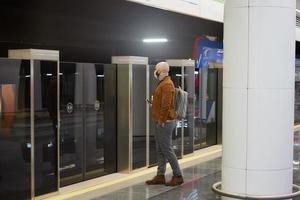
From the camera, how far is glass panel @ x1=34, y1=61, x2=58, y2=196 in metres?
5.62

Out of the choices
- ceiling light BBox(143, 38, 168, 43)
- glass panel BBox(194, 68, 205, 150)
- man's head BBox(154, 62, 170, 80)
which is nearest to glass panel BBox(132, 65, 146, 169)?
man's head BBox(154, 62, 170, 80)

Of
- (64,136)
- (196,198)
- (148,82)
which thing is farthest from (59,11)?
(196,198)

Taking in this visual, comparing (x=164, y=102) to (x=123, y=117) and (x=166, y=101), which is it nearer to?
(x=166, y=101)

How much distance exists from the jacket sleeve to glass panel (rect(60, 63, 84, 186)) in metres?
1.19

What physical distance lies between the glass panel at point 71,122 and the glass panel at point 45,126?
2.10 feet

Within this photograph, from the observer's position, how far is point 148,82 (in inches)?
303

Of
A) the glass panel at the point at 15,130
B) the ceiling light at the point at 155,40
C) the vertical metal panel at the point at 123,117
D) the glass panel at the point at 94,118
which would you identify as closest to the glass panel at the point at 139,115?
the vertical metal panel at the point at 123,117

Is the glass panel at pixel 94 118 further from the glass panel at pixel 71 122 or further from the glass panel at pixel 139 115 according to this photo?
the glass panel at pixel 139 115

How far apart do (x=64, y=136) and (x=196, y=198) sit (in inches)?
77.8

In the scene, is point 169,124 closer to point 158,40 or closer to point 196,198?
point 196,198

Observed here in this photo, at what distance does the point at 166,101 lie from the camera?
20.8 feet

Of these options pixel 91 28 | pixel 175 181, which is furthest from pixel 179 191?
pixel 91 28

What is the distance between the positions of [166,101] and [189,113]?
9.51 ft

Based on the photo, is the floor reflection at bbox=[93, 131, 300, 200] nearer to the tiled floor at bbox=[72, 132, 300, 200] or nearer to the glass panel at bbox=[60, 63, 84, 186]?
the tiled floor at bbox=[72, 132, 300, 200]
